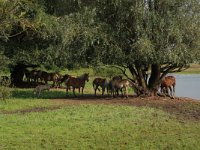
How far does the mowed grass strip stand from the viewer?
39.0ft

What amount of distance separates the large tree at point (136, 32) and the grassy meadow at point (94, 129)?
347 cm

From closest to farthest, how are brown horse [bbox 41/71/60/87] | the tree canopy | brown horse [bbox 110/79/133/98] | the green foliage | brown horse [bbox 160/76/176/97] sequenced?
the tree canopy
brown horse [bbox 110/79/133/98]
brown horse [bbox 160/76/176/97]
brown horse [bbox 41/71/60/87]
the green foliage

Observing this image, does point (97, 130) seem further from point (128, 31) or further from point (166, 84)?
point (166, 84)

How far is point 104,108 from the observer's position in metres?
18.8

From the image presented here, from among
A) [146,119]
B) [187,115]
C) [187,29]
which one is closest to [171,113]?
[187,115]

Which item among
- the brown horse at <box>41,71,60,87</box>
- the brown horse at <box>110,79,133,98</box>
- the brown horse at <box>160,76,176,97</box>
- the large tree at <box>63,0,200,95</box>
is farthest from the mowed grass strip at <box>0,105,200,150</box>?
the brown horse at <box>41,71,60,87</box>

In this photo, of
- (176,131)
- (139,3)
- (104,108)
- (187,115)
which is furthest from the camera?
(139,3)

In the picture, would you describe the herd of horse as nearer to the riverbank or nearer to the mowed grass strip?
the riverbank

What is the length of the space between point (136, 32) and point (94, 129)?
8.55 m

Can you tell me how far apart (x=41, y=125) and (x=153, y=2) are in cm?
997

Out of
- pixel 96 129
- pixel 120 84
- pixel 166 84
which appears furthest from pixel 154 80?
pixel 96 129

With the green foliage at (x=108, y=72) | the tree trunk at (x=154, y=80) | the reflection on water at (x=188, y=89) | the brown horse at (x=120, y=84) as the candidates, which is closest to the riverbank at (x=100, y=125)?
the brown horse at (x=120, y=84)

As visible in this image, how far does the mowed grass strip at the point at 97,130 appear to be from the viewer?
1188cm

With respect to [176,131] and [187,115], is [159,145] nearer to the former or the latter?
[176,131]
